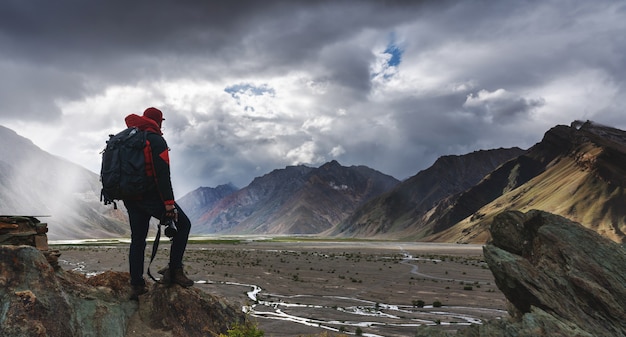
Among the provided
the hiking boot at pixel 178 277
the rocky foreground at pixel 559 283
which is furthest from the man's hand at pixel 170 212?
the rocky foreground at pixel 559 283

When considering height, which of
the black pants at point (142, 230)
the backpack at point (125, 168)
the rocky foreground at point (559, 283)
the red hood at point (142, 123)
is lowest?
the rocky foreground at point (559, 283)

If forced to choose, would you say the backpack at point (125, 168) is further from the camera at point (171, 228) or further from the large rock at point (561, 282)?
the large rock at point (561, 282)

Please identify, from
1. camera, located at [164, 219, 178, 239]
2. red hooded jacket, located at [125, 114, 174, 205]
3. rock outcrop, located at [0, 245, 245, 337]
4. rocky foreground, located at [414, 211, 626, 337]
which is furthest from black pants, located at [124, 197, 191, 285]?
rocky foreground, located at [414, 211, 626, 337]

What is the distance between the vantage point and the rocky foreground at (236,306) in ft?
23.4

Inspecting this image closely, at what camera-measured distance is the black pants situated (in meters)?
8.11

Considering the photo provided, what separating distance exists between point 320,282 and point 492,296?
12.9 meters

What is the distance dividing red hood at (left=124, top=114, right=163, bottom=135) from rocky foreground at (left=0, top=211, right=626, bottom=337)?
304 cm

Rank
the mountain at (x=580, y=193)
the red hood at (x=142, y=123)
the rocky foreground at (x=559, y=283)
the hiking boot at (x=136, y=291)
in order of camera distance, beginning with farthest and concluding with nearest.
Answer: the mountain at (x=580, y=193) → the hiking boot at (x=136, y=291) → the red hood at (x=142, y=123) → the rocky foreground at (x=559, y=283)

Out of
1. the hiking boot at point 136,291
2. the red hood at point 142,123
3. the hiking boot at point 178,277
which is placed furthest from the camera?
the hiking boot at point 178,277

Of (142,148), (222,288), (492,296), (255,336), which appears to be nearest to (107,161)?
(142,148)

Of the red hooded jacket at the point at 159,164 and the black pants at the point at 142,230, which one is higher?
the red hooded jacket at the point at 159,164

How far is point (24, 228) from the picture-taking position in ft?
27.3

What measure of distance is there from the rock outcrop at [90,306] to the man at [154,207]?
397 mm

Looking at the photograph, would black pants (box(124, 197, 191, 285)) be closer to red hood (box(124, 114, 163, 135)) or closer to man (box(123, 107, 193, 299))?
man (box(123, 107, 193, 299))
